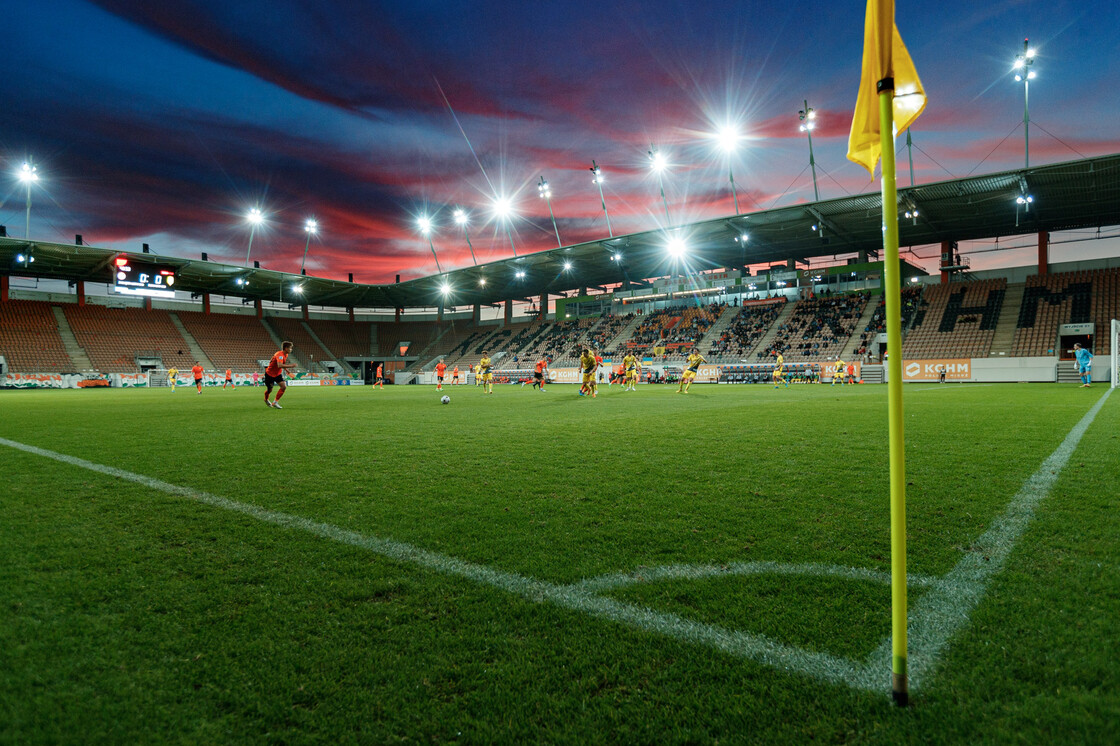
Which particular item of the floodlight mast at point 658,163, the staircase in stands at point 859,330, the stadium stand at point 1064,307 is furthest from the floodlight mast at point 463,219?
the stadium stand at point 1064,307

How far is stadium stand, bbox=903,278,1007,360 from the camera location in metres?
33.0

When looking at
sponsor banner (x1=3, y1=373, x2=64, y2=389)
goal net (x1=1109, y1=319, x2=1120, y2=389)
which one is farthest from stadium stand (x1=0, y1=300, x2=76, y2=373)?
goal net (x1=1109, y1=319, x2=1120, y2=389)

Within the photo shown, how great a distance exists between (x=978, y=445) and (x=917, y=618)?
5596 mm

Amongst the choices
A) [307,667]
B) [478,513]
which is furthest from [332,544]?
[307,667]

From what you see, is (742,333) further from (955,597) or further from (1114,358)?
(955,597)

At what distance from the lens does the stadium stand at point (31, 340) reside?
130 feet

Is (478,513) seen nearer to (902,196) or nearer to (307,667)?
(307,667)

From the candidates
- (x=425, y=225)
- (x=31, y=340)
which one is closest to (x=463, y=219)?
(x=425, y=225)

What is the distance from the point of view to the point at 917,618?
2168 millimetres

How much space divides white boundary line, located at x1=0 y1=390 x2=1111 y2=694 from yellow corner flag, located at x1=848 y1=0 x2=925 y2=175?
1991 millimetres

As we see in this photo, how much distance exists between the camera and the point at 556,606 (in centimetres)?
230

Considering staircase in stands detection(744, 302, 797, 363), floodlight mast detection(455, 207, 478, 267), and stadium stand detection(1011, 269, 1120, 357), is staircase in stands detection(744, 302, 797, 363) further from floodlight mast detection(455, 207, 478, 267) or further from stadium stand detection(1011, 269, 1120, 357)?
floodlight mast detection(455, 207, 478, 267)

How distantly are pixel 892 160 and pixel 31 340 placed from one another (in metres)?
58.5

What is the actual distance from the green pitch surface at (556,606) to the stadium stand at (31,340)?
49.0 metres
